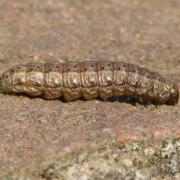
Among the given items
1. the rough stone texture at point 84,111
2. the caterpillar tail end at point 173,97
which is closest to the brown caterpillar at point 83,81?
the caterpillar tail end at point 173,97

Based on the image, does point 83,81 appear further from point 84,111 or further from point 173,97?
point 173,97

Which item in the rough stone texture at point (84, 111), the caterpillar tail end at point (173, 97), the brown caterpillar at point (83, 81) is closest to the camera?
the rough stone texture at point (84, 111)

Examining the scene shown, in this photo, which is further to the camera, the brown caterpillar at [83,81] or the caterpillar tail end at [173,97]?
the caterpillar tail end at [173,97]

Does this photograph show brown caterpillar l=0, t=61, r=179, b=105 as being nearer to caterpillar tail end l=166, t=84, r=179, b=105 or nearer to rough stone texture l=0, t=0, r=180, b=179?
caterpillar tail end l=166, t=84, r=179, b=105

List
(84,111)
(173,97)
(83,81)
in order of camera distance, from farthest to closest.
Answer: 1. (173,97)
2. (83,81)
3. (84,111)

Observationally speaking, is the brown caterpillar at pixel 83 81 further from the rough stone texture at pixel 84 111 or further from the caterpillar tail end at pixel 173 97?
the rough stone texture at pixel 84 111

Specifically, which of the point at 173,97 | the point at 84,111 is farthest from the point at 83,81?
the point at 173,97

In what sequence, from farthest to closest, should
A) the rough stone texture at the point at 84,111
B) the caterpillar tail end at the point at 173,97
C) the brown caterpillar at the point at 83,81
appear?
1. the caterpillar tail end at the point at 173,97
2. the brown caterpillar at the point at 83,81
3. the rough stone texture at the point at 84,111
